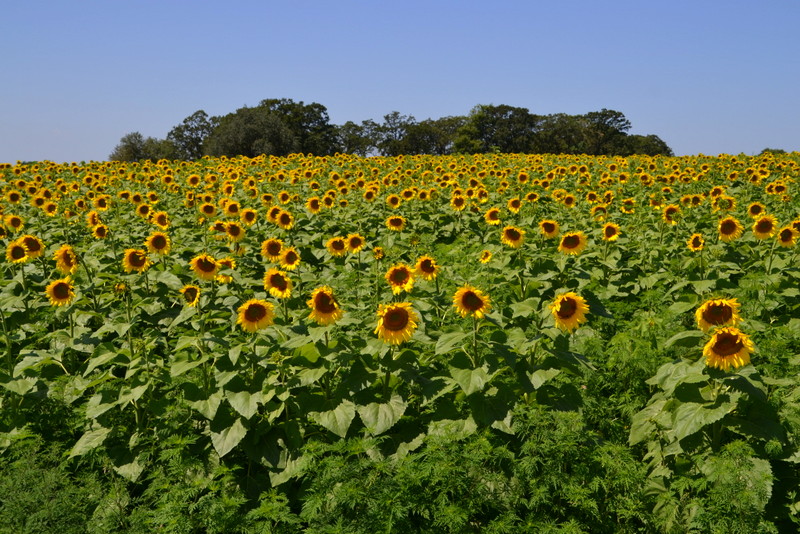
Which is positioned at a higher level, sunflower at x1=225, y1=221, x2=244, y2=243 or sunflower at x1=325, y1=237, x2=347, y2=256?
sunflower at x1=225, y1=221, x2=244, y2=243

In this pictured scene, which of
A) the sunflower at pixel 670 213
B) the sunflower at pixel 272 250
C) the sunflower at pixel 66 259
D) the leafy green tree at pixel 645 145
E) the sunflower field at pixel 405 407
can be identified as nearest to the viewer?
the sunflower field at pixel 405 407

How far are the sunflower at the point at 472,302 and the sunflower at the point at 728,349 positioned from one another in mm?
1646

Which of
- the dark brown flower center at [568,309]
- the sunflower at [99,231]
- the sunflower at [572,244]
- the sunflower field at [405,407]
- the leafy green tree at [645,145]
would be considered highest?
the leafy green tree at [645,145]

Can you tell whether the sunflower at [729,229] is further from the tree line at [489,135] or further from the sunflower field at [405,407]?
the tree line at [489,135]

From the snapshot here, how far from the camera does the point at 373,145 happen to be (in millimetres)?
92250

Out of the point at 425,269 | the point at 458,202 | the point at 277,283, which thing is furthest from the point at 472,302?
the point at 458,202

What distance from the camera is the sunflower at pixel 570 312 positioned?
4977 millimetres

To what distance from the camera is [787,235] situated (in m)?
7.63

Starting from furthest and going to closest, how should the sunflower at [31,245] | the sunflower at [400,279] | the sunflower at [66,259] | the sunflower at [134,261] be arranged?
the sunflower at [31,245]
the sunflower at [134,261]
the sunflower at [66,259]
the sunflower at [400,279]

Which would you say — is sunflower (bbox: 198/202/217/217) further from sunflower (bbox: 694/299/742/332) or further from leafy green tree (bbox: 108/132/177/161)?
leafy green tree (bbox: 108/132/177/161)

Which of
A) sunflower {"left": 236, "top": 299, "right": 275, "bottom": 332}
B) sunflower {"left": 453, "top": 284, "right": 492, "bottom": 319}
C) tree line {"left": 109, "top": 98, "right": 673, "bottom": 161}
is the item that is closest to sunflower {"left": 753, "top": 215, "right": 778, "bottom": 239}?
sunflower {"left": 453, "top": 284, "right": 492, "bottom": 319}

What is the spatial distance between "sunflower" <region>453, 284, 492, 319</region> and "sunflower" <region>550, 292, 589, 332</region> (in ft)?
2.20

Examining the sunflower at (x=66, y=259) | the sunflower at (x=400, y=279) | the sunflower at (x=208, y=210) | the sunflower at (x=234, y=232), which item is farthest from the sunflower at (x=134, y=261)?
the sunflower at (x=208, y=210)

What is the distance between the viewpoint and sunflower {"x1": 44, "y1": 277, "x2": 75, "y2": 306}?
6168mm
